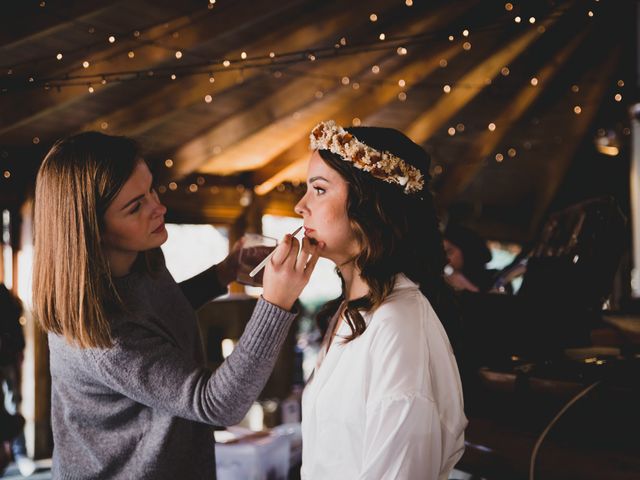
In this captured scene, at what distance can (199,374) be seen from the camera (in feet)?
4.77

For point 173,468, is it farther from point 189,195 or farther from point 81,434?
point 189,195

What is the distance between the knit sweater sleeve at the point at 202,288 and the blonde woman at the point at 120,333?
1.49 feet

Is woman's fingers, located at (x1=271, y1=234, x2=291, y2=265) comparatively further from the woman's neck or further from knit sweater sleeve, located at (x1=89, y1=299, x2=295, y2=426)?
the woman's neck

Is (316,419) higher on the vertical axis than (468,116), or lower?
lower

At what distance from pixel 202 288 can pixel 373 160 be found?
3.00 feet

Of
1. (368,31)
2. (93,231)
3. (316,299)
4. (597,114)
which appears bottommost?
(316,299)

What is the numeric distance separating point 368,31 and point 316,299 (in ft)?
20.2

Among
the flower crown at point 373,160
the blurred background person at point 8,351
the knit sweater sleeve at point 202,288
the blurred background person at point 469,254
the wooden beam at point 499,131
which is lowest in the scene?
the blurred background person at point 8,351

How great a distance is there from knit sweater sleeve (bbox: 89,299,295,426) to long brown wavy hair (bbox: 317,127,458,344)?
8.1 inches

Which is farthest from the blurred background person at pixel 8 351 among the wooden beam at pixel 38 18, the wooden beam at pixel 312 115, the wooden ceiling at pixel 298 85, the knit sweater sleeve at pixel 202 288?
the wooden beam at pixel 312 115

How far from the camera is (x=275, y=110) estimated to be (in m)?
6.15

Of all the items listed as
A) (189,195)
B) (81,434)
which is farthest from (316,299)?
(81,434)

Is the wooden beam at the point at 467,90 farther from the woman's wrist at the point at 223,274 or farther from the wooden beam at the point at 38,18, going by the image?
the woman's wrist at the point at 223,274

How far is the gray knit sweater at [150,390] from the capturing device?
1413mm
